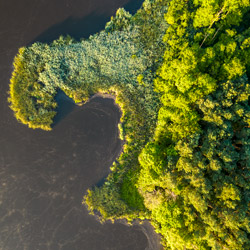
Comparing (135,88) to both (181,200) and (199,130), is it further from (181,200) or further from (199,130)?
(181,200)

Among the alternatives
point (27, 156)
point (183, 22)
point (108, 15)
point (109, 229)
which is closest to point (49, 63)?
point (108, 15)

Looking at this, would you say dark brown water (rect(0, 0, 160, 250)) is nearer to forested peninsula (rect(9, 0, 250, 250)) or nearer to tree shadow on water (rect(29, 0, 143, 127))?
tree shadow on water (rect(29, 0, 143, 127))

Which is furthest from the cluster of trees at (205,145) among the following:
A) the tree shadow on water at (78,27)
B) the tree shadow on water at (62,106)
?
the tree shadow on water at (62,106)

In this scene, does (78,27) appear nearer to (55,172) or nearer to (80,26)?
(80,26)

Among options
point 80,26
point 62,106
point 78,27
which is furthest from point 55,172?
point 80,26

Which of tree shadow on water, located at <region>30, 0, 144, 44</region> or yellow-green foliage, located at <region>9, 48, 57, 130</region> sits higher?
tree shadow on water, located at <region>30, 0, 144, 44</region>

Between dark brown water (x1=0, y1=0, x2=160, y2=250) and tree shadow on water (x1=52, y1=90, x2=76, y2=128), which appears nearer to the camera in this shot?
dark brown water (x1=0, y1=0, x2=160, y2=250)

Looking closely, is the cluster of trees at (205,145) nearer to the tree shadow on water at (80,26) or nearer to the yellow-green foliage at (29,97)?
the tree shadow on water at (80,26)

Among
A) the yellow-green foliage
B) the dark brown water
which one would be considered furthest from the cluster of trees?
the yellow-green foliage
